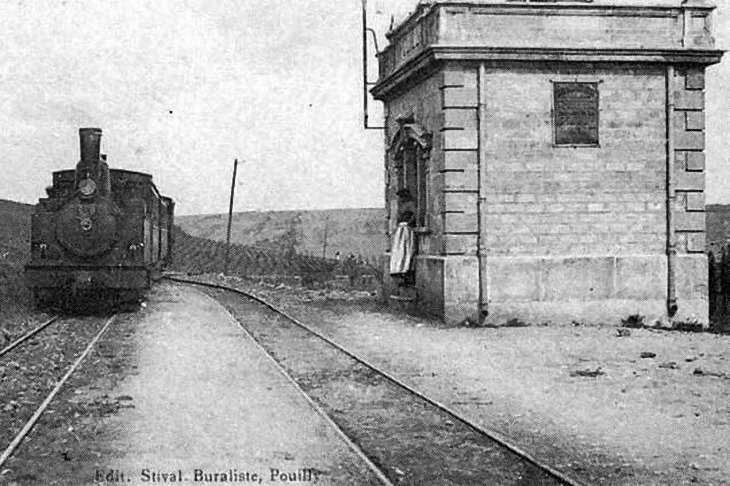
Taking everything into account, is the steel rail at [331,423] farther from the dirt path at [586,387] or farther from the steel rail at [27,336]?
the steel rail at [27,336]

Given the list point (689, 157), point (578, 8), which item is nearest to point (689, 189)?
point (689, 157)

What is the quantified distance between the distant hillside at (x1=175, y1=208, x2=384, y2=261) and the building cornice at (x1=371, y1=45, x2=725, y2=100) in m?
51.6

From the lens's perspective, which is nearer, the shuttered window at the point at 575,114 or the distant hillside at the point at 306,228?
the shuttered window at the point at 575,114

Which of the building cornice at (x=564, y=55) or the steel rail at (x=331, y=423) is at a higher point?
the building cornice at (x=564, y=55)

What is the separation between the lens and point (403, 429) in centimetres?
752

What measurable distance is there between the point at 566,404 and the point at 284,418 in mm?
2949

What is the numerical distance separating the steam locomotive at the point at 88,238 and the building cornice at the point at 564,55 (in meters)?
6.85

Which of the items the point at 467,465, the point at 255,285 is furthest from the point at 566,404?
the point at 255,285

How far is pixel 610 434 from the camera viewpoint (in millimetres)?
7371

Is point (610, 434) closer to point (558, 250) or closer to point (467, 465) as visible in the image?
point (467, 465)

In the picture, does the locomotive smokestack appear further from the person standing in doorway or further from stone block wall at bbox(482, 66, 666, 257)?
stone block wall at bbox(482, 66, 666, 257)

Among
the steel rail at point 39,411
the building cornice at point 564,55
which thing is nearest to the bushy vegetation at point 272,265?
the building cornice at point 564,55

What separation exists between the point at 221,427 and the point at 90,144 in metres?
11.2

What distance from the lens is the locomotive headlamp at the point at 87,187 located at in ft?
56.1
